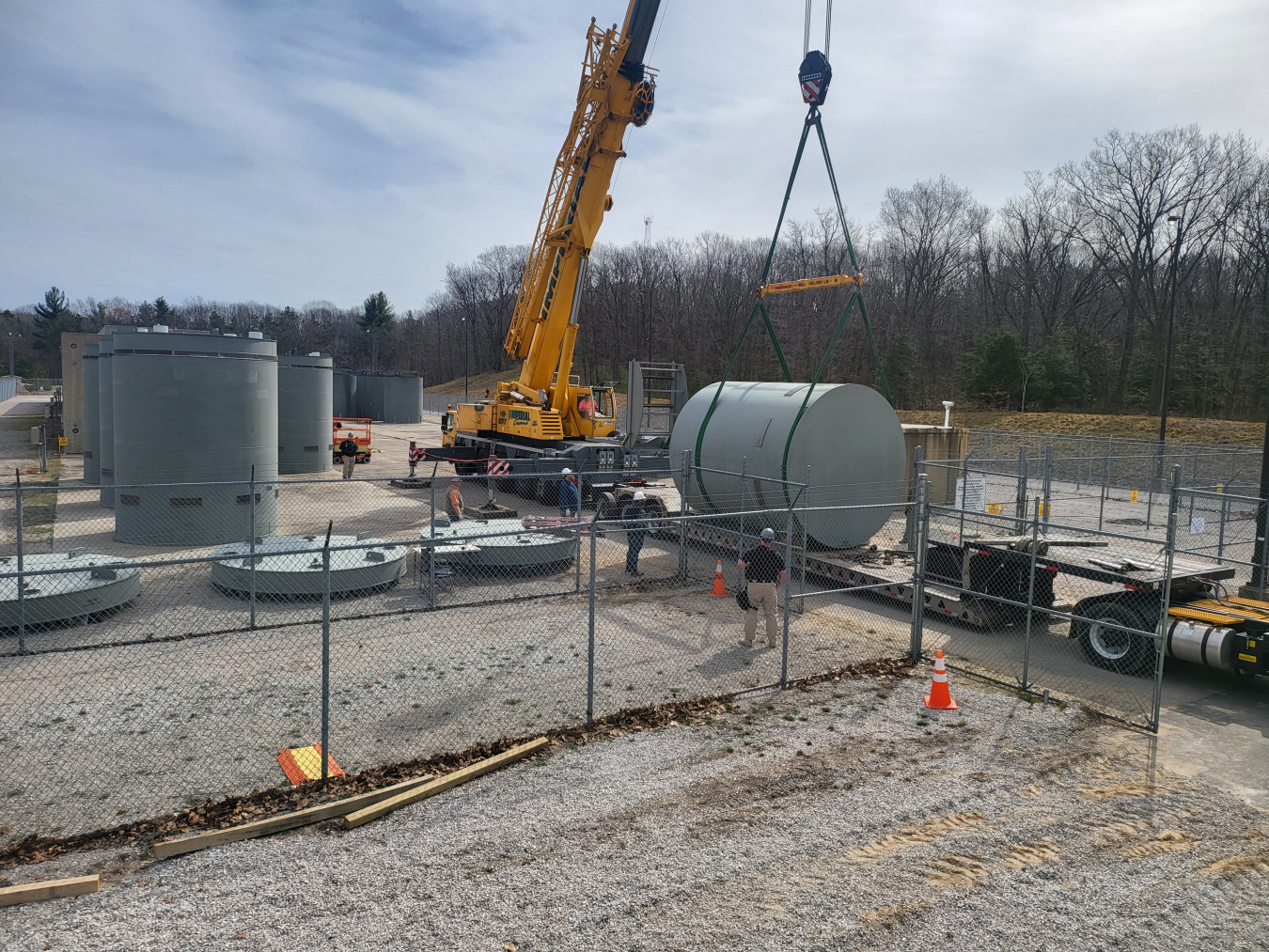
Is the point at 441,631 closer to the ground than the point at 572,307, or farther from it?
closer to the ground

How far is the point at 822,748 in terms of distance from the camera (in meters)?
7.94

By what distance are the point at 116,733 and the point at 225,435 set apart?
9971 millimetres

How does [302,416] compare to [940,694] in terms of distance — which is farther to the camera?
[302,416]

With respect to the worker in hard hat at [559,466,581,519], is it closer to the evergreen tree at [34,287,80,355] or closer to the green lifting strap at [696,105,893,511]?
the green lifting strap at [696,105,893,511]

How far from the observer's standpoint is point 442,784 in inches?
269

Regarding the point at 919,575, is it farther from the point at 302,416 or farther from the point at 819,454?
the point at 302,416

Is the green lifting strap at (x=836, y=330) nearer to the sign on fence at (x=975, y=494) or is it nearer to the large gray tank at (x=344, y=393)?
the sign on fence at (x=975, y=494)

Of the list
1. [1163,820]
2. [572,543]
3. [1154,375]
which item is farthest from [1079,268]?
[1163,820]

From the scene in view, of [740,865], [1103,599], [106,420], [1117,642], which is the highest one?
[106,420]

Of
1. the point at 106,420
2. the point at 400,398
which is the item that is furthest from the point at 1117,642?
the point at 400,398

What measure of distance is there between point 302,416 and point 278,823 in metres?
25.2

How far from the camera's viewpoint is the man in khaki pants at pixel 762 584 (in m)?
10.8

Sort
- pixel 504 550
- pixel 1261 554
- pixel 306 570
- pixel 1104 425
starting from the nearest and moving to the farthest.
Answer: pixel 306 570
pixel 1261 554
pixel 504 550
pixel 1104 425

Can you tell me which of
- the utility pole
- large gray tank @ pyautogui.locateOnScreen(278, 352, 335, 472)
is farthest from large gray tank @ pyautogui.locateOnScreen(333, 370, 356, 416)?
the utility pole
